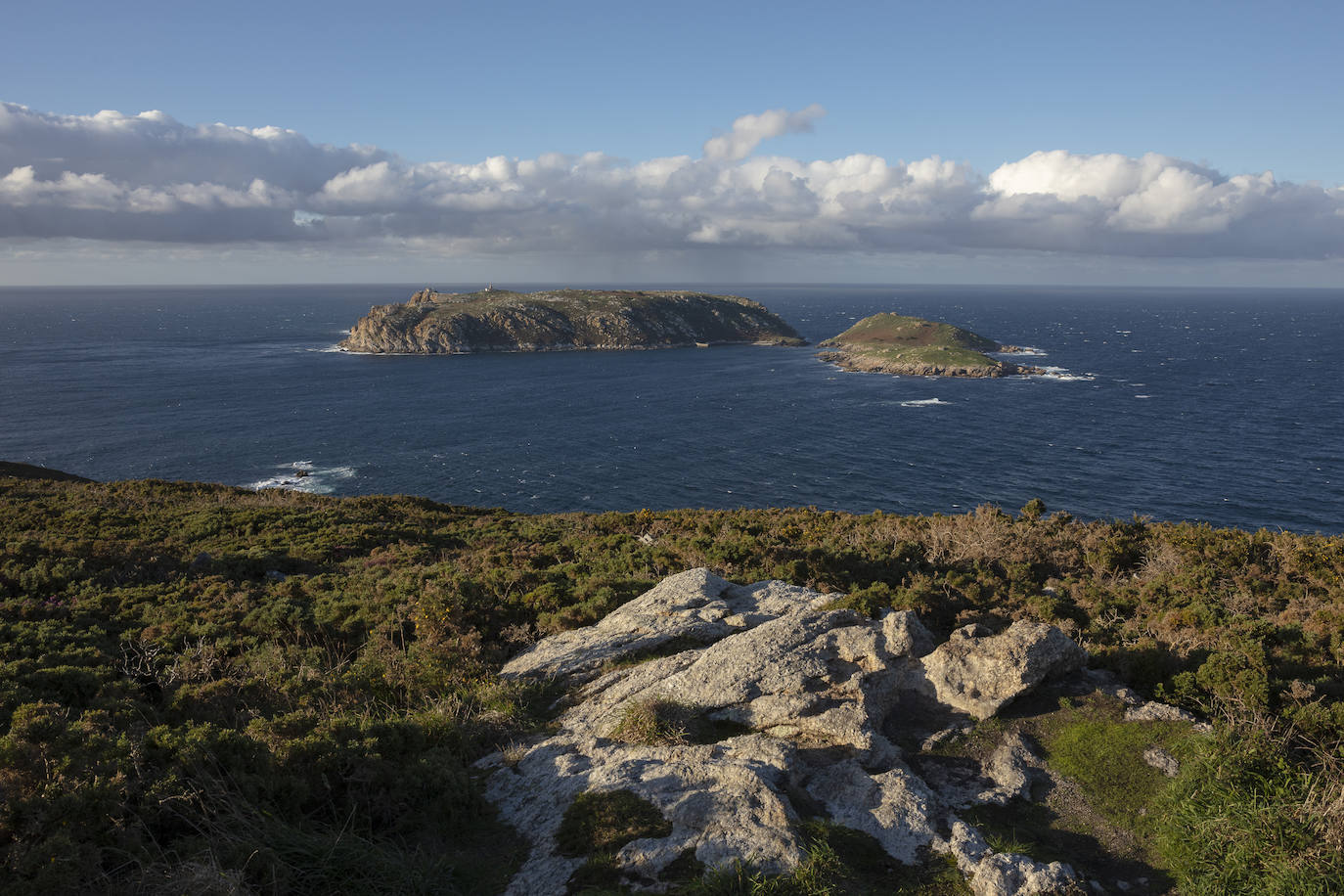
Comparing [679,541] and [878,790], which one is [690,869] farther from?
[679,541]

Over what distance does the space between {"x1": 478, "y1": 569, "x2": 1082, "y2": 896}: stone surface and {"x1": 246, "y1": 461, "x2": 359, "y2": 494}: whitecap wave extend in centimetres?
6703

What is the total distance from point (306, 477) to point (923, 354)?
141 m

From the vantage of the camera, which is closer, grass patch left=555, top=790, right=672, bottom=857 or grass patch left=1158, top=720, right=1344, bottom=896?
grass patch left=1158, top=720, right=1344, bottom=896

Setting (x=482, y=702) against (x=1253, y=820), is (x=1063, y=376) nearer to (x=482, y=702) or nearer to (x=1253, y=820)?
(x=1253, y=820)

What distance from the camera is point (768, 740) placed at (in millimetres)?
10156

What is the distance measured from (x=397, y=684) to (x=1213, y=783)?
1377 centimetres

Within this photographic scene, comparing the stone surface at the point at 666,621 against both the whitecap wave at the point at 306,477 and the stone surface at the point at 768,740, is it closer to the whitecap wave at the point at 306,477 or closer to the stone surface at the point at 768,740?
the stone surface at the point at 768,740

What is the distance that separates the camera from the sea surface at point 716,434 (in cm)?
7150

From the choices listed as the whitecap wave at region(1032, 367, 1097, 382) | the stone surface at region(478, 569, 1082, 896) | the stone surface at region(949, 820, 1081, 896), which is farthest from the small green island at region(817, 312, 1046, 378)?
the stone surface at region(949, 820, 1081, 896)

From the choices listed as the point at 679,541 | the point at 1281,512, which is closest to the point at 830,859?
the point at 679,541

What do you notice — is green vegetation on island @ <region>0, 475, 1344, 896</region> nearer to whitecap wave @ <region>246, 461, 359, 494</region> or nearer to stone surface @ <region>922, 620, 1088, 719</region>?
stone surface @ <region>922, 620, 1088, 719</region>

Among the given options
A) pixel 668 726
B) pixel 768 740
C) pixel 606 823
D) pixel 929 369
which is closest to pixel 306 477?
pixel 668 726

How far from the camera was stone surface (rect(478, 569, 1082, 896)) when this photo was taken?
8086 mm

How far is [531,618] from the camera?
17656 mm
